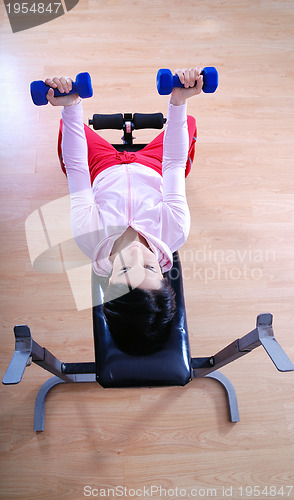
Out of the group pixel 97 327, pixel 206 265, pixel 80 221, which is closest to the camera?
pixel 97 327

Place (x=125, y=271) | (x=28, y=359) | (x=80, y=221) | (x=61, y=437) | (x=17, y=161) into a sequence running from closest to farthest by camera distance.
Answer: (x=28, y=359), (x=125, y=271), (x=80, y=221), (x=61, y=437), (x=17, y=161)

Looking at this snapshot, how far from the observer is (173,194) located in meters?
1.29

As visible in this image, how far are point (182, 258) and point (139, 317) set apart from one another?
0.73 meters

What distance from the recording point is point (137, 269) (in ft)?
3.32

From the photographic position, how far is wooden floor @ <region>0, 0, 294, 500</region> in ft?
4.39

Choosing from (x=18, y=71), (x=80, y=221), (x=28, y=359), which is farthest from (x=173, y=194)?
(x=18, y=71)

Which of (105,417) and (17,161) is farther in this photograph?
(17,161)

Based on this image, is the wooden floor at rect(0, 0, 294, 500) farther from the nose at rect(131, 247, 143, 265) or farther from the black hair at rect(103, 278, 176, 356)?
the nose at rect(131, 247, 143, 265)

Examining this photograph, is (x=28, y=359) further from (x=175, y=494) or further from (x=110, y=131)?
(x=110, y=131)

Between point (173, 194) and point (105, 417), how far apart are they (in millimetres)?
873

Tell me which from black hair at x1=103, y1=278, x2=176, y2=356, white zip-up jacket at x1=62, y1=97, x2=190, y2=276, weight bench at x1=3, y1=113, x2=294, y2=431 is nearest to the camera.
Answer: weight bench at x1=3, y1=113, x2=294, y2=431

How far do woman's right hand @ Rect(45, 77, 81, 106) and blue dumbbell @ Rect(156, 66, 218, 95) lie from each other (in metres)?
0.28

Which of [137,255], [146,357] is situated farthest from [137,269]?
[146,357]

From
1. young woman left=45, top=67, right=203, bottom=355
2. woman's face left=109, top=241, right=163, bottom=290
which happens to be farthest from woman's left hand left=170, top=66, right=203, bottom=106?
woman's face left=109, top=241, right=163, bottom=290
